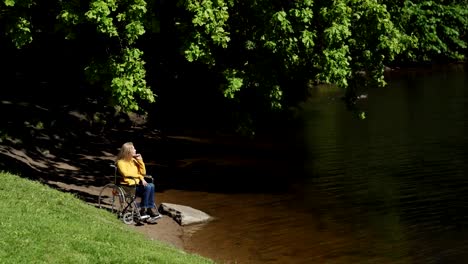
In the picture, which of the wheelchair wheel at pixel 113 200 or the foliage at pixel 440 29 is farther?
the foliage at pixel 440 29

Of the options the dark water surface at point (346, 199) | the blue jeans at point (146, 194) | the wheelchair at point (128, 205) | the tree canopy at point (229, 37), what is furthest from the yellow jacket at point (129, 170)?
the tree canopy at point (229, 37)

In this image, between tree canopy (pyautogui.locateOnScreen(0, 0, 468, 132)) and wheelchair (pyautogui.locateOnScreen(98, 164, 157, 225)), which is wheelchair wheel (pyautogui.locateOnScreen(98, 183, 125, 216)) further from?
tree canopy (pyautogui.locateOnScreen(0, 0, 468, 132))

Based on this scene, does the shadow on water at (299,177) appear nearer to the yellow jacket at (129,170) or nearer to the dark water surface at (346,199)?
the dark water surface at (346,199)

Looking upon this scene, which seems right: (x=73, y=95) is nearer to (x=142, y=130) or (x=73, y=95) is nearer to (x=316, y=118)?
(x=142, y=130)

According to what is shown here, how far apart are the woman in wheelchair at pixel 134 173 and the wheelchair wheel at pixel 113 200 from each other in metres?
0.32

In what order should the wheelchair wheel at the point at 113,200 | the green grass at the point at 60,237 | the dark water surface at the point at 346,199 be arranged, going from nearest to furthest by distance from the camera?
the green grass at the point at 60,237 < the dark water surface at the point at 346,199 < the wheelchair wheel at the point at 113,200

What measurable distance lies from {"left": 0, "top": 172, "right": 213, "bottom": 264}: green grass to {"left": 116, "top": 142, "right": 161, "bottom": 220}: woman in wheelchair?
70.9 inches

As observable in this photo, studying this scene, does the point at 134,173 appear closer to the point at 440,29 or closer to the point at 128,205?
the point at 128,205

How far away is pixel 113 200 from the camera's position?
Answer: 56.7 ft

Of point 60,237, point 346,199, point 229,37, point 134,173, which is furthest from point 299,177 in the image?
point 60,237

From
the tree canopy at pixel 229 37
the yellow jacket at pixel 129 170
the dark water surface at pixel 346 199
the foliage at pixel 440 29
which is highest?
the foliage at pixel 440 29

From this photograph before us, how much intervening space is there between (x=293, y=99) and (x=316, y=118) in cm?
486

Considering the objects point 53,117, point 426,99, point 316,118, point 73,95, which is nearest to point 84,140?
point 53,117

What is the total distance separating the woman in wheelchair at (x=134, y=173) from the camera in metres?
16.5
